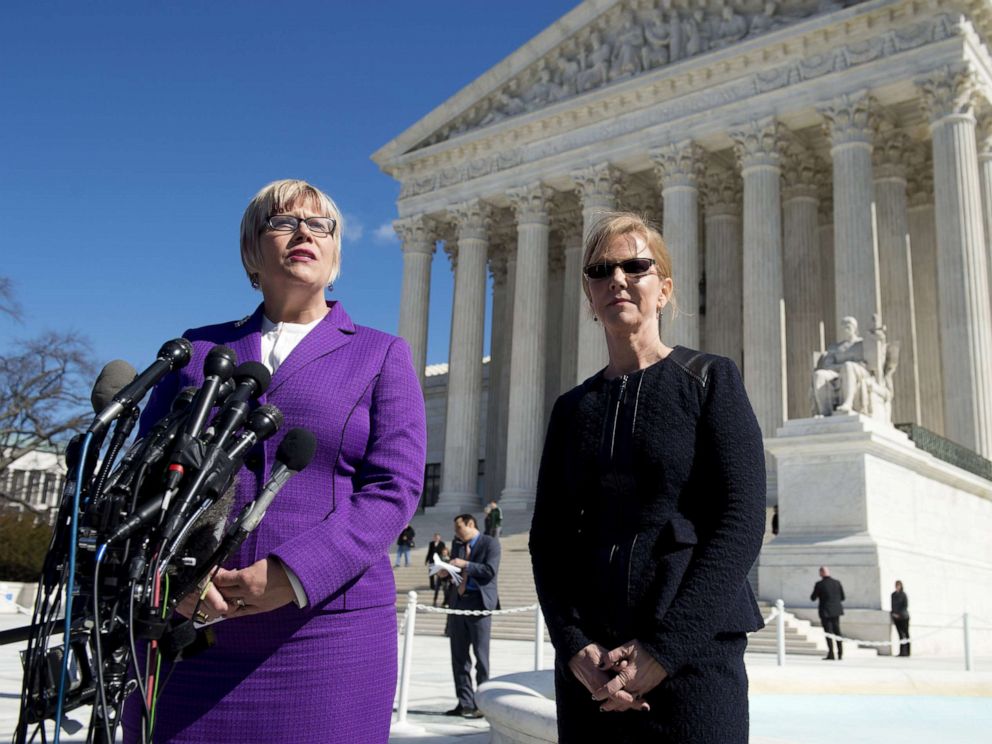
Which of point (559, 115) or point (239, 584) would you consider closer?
point (239, 584)

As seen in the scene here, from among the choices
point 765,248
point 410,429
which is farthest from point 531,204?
point 410,429

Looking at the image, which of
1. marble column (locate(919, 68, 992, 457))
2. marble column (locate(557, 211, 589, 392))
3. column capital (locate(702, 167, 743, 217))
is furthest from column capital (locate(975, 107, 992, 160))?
marble column (locate(557, 211, 589, 392))

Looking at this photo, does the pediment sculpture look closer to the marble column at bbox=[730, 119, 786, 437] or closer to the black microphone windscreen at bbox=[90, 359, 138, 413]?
the marble column at bbox=[730, 119, 786, 437]

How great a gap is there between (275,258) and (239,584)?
1183 millimetres

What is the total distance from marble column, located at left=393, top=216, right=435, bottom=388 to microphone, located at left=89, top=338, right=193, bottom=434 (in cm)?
3739

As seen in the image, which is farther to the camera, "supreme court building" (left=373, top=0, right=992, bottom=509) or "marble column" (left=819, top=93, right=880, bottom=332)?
"marble column" (left=819, top=93, right=880, bottom=332)

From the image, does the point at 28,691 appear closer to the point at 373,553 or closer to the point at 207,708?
the point at 207,708

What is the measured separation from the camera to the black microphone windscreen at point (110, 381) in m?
2.74

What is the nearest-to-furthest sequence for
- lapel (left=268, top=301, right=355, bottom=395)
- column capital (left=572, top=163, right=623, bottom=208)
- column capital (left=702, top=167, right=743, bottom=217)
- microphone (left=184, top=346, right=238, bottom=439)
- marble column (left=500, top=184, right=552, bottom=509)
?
1. microphone (left=184, top=346, right=238, bottom=439)
2. lapel (left=268, top=301, right=355, bottom=395)
3. column capital (left=572, top=163, right=623, bottom=208)
4. marble column (left=500, top=184, right=552, bottom=509)
5. column capital (left=702, top=167, right=743, bottom=217)

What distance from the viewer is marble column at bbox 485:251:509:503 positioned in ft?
142

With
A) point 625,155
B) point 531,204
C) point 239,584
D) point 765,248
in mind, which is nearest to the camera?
point 239,584

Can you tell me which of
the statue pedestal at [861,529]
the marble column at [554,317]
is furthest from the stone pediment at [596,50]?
the statue pedestal at [861,529]

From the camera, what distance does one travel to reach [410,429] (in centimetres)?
311

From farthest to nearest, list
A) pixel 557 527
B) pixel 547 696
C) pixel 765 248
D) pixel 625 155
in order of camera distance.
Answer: pixel 625 155 < pixel 765 248 < pixel 547 696 < pixel 557 527
